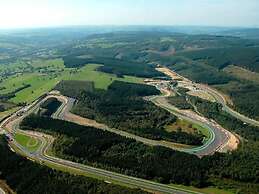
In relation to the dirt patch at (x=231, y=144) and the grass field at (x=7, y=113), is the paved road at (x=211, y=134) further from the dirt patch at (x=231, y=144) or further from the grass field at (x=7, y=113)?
the grass field at (x=7, y=113)

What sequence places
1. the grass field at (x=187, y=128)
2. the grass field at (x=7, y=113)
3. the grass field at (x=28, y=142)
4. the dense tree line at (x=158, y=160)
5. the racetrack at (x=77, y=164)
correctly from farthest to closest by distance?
the grass field at (x=7, y=113) < the grass field at (x=187, y=128) < the grass field at (x=28, y=142) < the dense tree line at (x=158, y=160) < the racetrack at (x=77, y=164)

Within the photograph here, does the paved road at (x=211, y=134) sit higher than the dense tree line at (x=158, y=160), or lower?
lower

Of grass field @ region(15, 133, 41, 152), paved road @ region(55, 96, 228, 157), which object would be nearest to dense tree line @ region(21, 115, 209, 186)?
grass field @ region(15, 133, 41, 152)

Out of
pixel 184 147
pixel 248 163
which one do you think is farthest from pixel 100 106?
pixel 248 163

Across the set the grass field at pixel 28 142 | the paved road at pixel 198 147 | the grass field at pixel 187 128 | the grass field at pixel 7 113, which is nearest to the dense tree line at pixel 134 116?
the grass field at pixel 187 128

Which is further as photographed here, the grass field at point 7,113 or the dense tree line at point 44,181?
the grass field at point 7,113

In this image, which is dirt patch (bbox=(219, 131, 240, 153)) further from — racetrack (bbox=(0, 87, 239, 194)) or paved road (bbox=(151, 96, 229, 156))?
racetrack (bbox=(0, 87, 239, 194))
